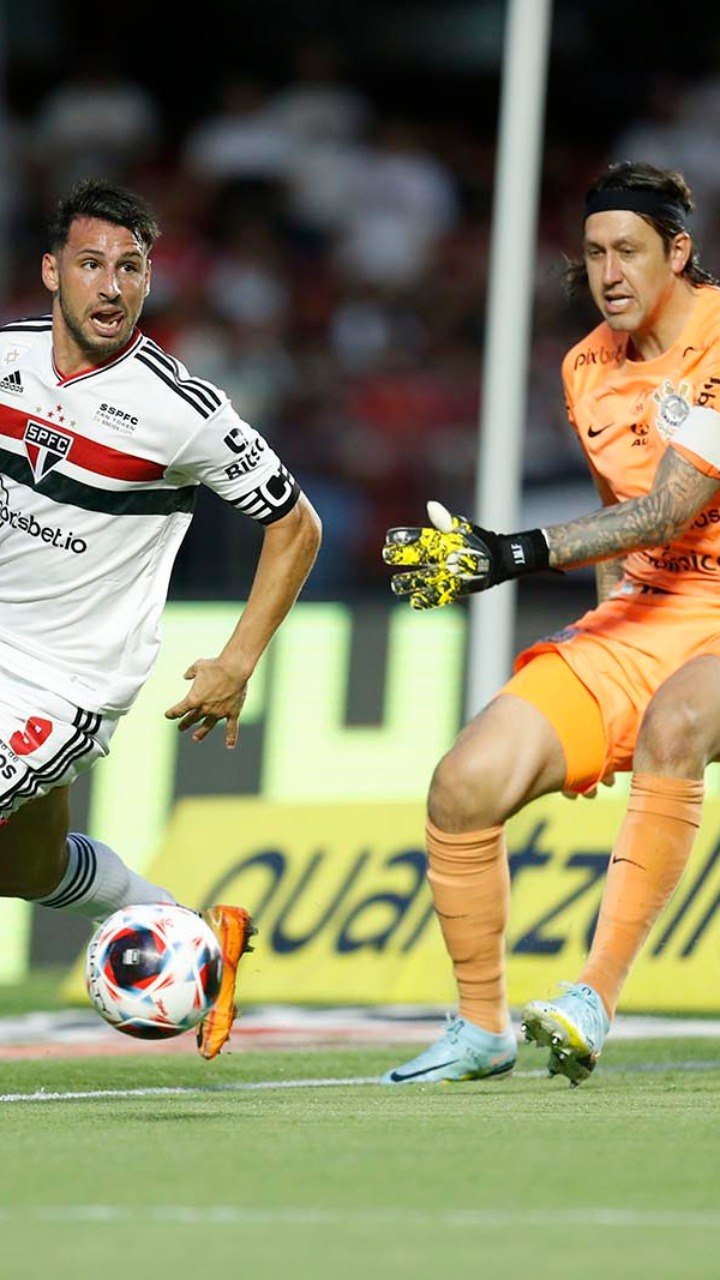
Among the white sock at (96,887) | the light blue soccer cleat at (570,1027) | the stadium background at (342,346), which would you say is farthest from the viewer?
the stadium background at (342,346)

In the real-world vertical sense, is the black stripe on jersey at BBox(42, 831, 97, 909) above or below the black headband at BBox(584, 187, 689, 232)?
below

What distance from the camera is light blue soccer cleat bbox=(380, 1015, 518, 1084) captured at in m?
6.57

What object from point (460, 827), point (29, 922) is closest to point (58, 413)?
point (460, 827)

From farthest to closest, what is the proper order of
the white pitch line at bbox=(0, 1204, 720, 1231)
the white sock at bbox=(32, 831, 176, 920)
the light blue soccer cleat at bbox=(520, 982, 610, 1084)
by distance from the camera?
the white sock at bbox=(32, 831, 176, 920) < the light blue soccer cleat at bbox=(520, 982, 610, 1084) < the white pitch line at bbox=(0, 1204, 720, 1231)

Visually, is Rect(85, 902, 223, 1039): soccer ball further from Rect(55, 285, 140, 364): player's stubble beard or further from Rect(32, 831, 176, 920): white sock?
Rect(55, 285, 140, 364): player's stubble beard

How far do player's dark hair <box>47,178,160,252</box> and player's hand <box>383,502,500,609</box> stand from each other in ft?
3.18

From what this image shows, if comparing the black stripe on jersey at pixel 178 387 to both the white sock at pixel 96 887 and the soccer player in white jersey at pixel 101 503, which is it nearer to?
the soccer player in white jersey at pixel 101 503

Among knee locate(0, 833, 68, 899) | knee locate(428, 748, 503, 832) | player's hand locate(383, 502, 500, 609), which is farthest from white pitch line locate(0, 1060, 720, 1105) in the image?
player's hand locate(383, 502, 500, 609)

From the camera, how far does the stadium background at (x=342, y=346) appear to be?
Answer: 30.5 ft

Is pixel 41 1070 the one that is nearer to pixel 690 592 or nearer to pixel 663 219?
pixel 690 592

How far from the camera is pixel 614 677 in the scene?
6.62 metres

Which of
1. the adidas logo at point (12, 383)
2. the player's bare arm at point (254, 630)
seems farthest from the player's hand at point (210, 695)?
the adidas logo at point (12, 383)

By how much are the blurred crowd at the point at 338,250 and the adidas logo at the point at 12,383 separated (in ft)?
20.8

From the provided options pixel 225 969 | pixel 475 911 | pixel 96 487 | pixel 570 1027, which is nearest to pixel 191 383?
pixel 96 487
